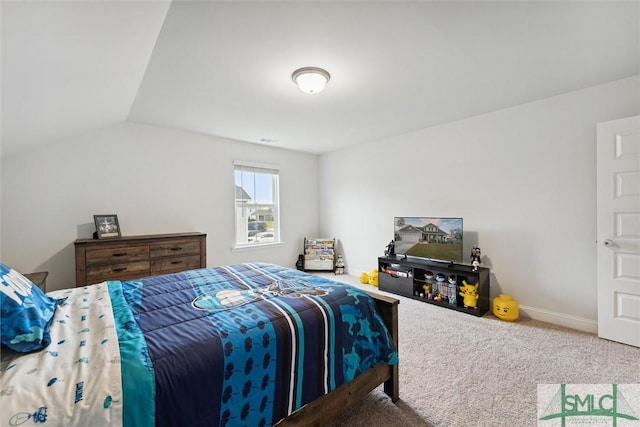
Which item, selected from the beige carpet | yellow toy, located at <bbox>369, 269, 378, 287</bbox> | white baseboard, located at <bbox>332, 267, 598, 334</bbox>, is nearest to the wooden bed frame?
the beige carpet

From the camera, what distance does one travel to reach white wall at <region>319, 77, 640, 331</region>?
2650 millimetres

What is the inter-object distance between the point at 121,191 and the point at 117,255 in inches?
35.4

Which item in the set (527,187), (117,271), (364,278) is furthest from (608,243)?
(117,271)

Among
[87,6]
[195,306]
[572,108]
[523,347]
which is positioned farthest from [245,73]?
[523,347]

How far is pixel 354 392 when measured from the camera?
1574mm

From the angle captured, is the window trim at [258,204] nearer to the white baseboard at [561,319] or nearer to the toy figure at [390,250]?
the toy figure at [390,250]

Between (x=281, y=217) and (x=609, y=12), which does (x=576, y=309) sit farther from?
(x=281, y=217)

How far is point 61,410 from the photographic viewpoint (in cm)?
81

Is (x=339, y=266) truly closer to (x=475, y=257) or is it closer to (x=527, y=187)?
(x=475, y=257)

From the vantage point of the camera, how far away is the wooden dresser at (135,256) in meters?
2.79

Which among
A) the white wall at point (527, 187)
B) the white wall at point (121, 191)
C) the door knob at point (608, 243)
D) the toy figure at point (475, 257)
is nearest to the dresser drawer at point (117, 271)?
the white wall at point (121, 191)

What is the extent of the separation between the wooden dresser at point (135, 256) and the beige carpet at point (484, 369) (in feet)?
8.63

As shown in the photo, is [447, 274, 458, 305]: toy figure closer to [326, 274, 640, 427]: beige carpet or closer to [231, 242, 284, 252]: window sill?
[326, 274, 640, 427]: beige carpet

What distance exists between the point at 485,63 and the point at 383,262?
269 centimetres
